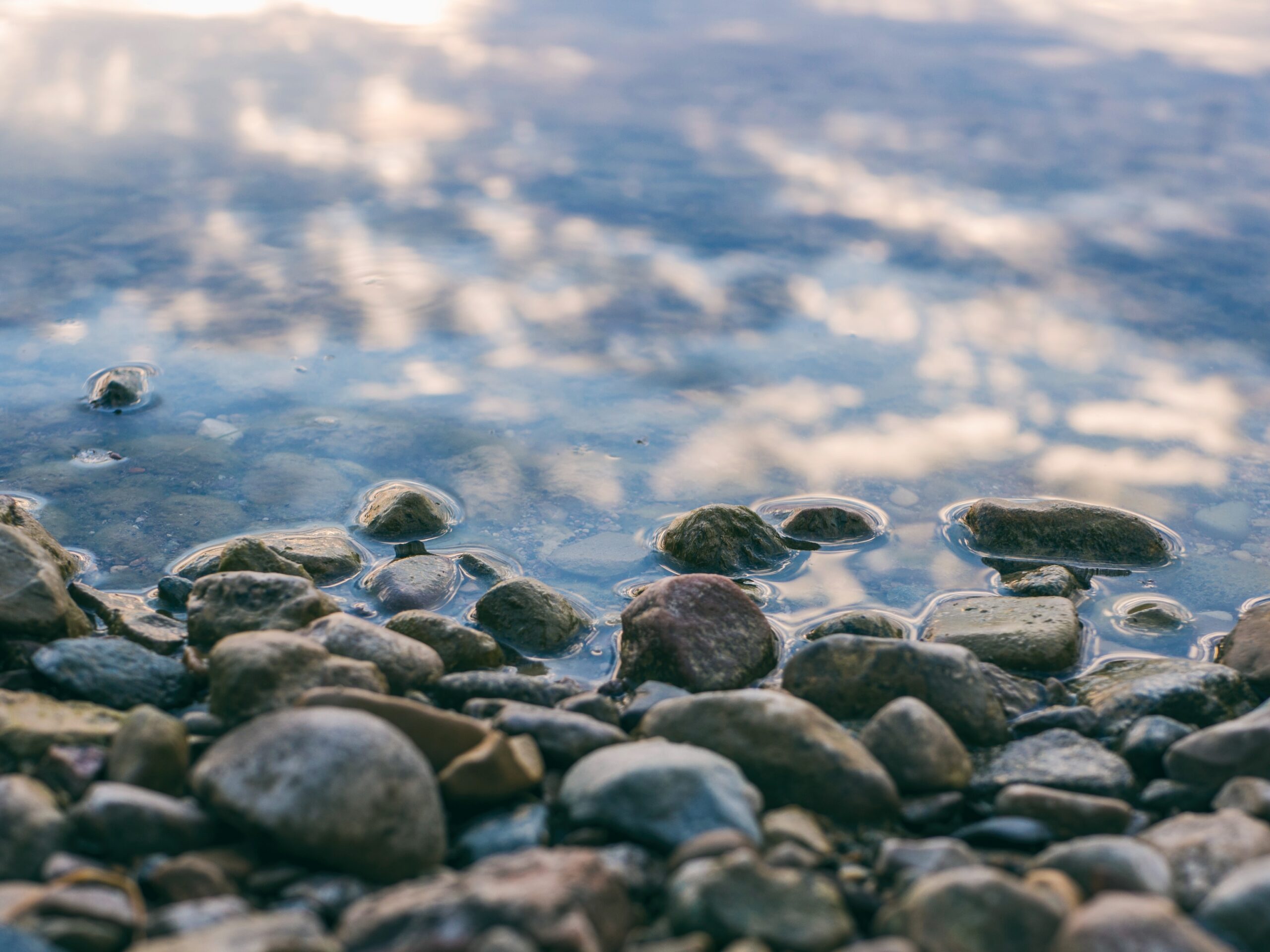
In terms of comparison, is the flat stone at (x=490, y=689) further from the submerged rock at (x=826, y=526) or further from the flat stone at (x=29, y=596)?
the submerged rock at (x=826, y=526)

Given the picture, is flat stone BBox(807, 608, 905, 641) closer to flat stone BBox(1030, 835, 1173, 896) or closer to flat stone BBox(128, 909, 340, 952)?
flat stone BBox(1030, 835, 1173, 896)

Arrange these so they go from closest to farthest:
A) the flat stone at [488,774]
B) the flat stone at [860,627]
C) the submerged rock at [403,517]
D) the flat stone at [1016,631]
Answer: the flat stone at [488,774] → the flat stone at [1016,631] → the flat stone at [860,627] → the submerged rock at [403,517]

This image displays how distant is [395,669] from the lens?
338 centimetres

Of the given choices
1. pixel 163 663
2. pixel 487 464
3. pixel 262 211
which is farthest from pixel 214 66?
pixel 163 663

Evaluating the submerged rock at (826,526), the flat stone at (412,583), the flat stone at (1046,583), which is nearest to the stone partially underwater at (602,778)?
the flat stone at (412,583)

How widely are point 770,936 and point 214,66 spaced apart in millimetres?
14593

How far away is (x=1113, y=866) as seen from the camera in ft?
7.88

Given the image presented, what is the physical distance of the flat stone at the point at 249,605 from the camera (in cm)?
363

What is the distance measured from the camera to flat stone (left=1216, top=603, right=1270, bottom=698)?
13.0 feet

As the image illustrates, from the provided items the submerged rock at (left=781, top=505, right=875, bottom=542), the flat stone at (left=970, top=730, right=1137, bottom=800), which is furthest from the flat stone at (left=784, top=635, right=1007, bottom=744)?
the submerged rock at (left=781, top=505, right=875, bottom=542)

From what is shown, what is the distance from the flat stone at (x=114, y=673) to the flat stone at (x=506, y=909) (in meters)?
1.40

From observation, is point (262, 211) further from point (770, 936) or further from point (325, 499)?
point (770, 936)

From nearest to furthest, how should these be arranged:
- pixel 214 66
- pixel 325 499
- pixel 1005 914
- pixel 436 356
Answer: pixel 1005 914 → pixel 325 499 → pixel 436 356 → pixel 214 66

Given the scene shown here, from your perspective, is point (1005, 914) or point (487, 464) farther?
point (487, 464)
